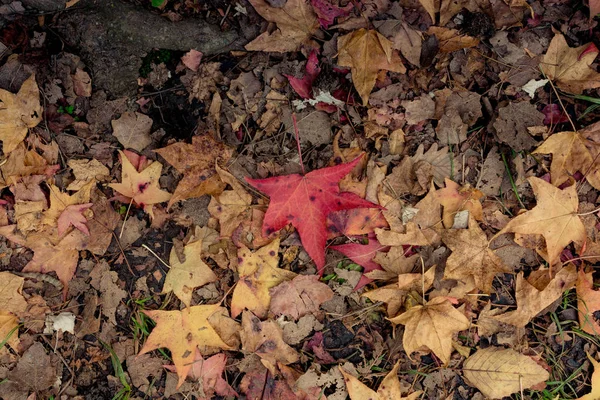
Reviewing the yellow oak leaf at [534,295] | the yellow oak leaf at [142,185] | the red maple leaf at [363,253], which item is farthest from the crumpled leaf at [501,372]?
the yellow oak leaf at [142,185]

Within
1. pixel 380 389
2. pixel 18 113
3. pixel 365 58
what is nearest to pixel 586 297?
pixel 380 389

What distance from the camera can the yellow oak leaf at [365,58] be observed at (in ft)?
6.82

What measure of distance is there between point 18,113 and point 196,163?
94cm

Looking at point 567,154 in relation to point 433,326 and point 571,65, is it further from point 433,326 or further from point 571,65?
point 433,326

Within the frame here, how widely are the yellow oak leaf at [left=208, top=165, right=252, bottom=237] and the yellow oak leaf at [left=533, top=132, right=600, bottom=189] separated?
144 cm

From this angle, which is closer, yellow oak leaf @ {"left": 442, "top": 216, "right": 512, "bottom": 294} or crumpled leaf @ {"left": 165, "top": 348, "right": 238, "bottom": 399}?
yellow oak leaf @ {"left": 442, "top": 216, "right": 512, "bottom": 294}

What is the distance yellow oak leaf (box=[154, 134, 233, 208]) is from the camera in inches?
85.7

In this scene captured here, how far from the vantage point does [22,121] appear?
224cm

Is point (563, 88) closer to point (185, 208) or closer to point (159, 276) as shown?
point (185, 208)

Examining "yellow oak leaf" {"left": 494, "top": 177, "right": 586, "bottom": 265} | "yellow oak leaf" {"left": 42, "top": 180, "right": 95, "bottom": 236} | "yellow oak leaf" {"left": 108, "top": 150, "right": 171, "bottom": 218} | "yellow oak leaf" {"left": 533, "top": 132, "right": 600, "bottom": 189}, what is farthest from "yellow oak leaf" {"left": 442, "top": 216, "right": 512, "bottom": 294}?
"yellow oak leaf" {"left": 42, "top": 180, "right": 95, "bottom": 236}

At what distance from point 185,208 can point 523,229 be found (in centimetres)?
168

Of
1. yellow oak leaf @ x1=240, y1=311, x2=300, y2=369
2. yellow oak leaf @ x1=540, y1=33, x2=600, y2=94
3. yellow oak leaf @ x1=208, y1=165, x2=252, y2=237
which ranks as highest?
yellow oak leaf @ x1=540, y1=33, x2=600, y2=94

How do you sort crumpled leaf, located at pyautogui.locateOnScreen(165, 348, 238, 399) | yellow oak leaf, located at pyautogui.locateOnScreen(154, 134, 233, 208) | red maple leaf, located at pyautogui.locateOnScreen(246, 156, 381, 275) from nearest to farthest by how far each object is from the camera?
red maple leaf, located at pyautogui.locateOnScreen(246, 156, 381, 275)
yellow oak leaf, located at pyautogui.locateOnScreen(154, 134, 233, 208)
crumpled leaf, located at pyautogui.locateOnScreen(165, 348, 238, 399)

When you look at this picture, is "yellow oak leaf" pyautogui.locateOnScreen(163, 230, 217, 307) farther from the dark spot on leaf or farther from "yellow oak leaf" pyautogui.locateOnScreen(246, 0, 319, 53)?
"yellow oak leaf" pyautogui.locateOnScreen(246, 0, 319, 53)
